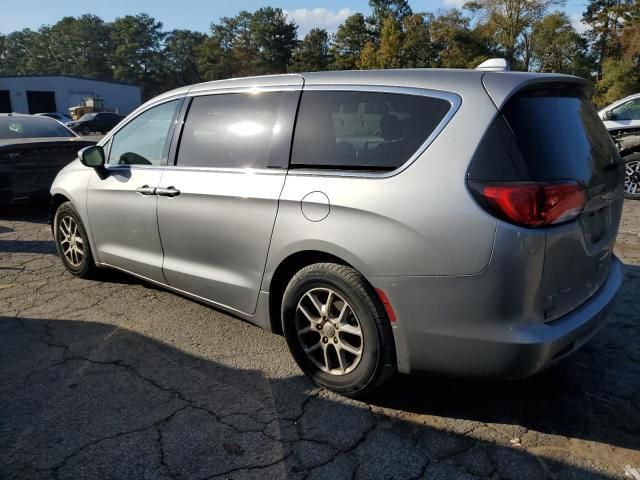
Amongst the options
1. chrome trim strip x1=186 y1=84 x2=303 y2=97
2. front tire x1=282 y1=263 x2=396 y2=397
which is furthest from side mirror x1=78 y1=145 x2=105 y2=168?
front tire x1=282 y1=263 x2=396 y2=397

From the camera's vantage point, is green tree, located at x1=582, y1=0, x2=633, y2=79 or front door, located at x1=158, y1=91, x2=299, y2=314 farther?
green tree, located at x1=582, y1=0, x2=633, y2=79

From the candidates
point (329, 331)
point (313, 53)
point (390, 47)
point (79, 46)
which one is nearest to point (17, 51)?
point (79, 46)

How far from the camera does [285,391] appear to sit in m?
2.99

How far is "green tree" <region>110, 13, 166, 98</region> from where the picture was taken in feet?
352

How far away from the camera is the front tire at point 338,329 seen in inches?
104

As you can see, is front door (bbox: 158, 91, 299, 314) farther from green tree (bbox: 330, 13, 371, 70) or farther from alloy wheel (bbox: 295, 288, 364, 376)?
green tree (bbox: 330, 13, 371, 70)

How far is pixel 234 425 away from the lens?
2668 millimetres

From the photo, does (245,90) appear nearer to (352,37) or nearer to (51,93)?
(51,93)

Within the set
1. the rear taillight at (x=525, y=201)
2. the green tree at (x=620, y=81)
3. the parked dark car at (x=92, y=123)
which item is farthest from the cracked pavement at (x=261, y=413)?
the green tree at (x=620, y=81)

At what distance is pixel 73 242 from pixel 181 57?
392 ft

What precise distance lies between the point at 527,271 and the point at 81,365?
2707 mm

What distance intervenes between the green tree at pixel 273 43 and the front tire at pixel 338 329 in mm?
89837

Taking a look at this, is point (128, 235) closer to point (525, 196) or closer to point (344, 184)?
point (344, 184)

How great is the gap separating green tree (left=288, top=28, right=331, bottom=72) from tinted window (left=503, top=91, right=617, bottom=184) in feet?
261
